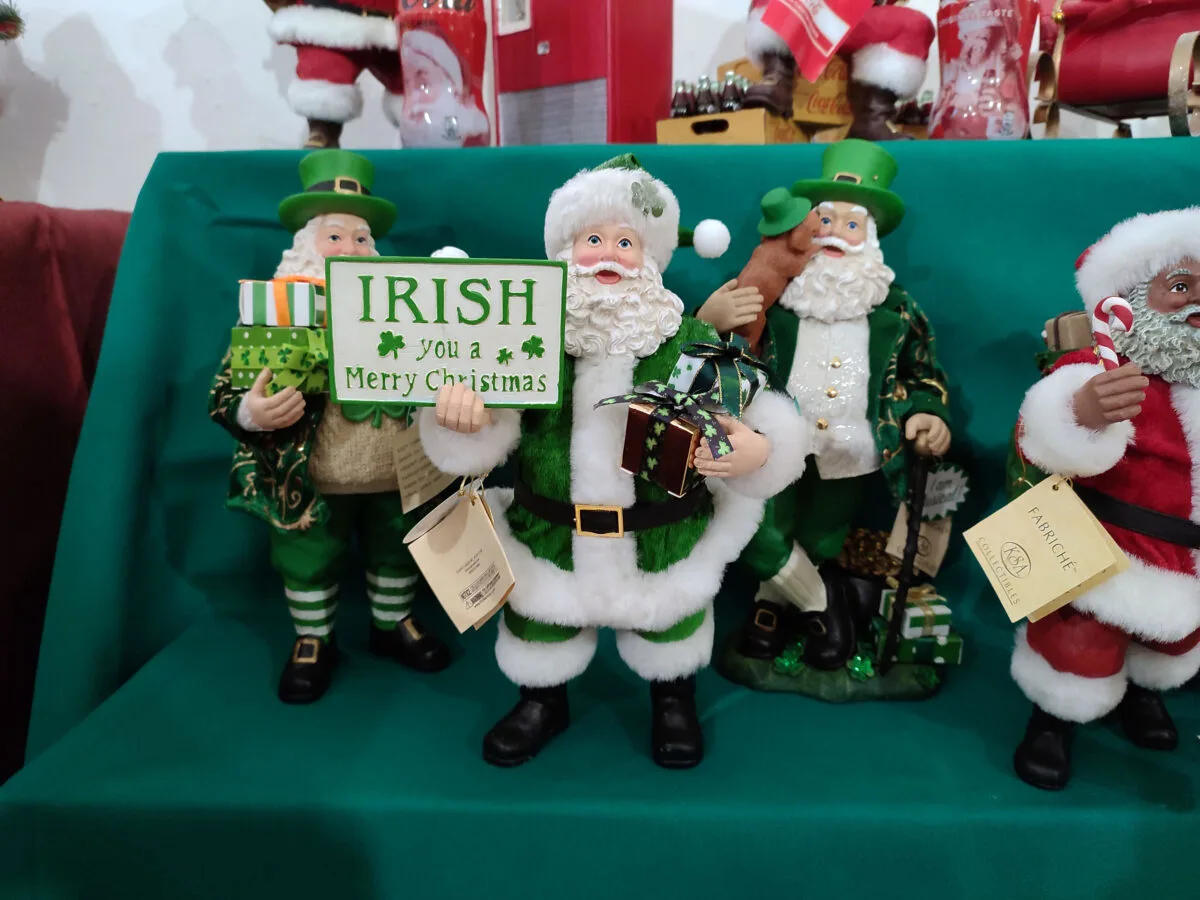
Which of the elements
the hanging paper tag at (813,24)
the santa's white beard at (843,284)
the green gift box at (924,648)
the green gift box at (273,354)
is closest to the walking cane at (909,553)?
the green gift box at (924,648)

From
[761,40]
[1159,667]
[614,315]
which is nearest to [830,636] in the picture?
[1159,667]

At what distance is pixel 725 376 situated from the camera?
0.90 m

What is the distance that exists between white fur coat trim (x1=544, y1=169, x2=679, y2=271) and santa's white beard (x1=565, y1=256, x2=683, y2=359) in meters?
0.06

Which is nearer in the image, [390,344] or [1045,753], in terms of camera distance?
[390,344]

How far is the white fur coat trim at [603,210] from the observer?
0.93 m

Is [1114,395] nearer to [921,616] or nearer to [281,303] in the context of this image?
[921,616]

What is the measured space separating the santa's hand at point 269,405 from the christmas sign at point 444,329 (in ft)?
0.61

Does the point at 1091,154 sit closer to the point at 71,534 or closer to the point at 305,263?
the point at 305,263

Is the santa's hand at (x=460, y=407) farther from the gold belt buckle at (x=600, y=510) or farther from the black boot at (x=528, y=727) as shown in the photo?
the black boot at (x=528, y=727)

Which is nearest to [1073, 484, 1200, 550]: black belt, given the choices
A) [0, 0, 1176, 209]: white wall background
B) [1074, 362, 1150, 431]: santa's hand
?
[1074, 362, 1150, 431]: santa's hand

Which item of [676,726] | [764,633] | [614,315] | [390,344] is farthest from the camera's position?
[764,633]

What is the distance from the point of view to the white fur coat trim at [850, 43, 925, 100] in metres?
1.38

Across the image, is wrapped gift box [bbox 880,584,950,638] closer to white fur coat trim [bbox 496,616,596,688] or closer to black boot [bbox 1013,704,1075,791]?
black boot [bbox 1013,704,1075,791]

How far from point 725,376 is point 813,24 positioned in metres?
0.81
